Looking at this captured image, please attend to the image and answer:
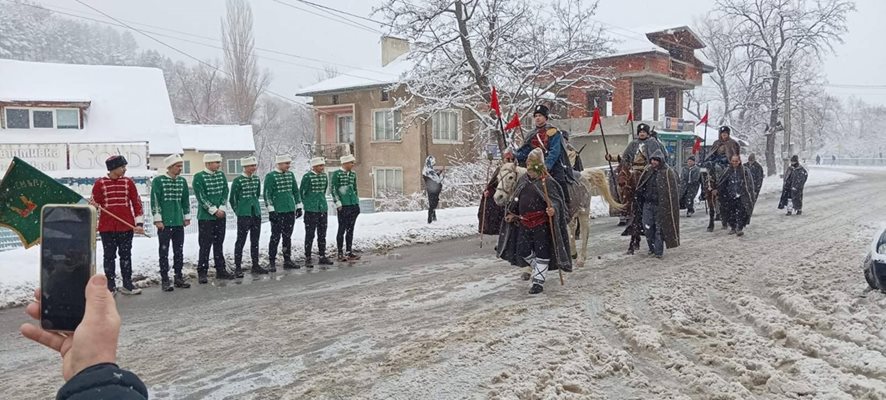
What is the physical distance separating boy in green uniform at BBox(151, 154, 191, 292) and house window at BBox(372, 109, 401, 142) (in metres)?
21.9

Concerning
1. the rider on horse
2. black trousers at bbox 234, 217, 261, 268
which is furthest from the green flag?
the rider on horse

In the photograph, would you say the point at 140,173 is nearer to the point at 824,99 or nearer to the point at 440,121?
the point at 440,121

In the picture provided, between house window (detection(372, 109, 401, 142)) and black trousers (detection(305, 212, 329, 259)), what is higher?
house window (detection(372, 109, 401, 142))

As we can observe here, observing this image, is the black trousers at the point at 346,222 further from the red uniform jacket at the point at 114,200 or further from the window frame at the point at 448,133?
the window frame at the point at 448,133

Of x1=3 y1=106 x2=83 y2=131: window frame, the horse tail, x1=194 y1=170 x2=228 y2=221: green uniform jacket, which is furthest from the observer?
x1=3 y1=106 x2=83 y2=131: window frame

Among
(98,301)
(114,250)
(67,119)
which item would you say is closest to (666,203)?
(114,250)

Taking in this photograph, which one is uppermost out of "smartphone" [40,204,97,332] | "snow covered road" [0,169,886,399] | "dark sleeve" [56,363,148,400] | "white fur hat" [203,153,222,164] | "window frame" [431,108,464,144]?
"window frame" [431,108,464,144]

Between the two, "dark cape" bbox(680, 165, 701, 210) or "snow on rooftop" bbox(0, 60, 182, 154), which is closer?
"dark cape" bbox(680, 165, 701, 210)

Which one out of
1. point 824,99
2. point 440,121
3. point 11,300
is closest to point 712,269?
point 11,300

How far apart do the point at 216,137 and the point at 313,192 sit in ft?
131

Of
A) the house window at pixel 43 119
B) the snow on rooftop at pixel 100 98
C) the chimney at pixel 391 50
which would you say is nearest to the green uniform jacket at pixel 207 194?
the snow on rooftop at pixel 100 98

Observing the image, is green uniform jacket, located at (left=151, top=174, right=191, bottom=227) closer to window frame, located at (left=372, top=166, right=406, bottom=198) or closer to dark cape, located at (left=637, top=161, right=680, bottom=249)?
dark cape, located at (left=637, top=161, right=680, bottom=249)

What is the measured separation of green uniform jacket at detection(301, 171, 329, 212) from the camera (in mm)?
10234

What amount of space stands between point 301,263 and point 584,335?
604 cm
